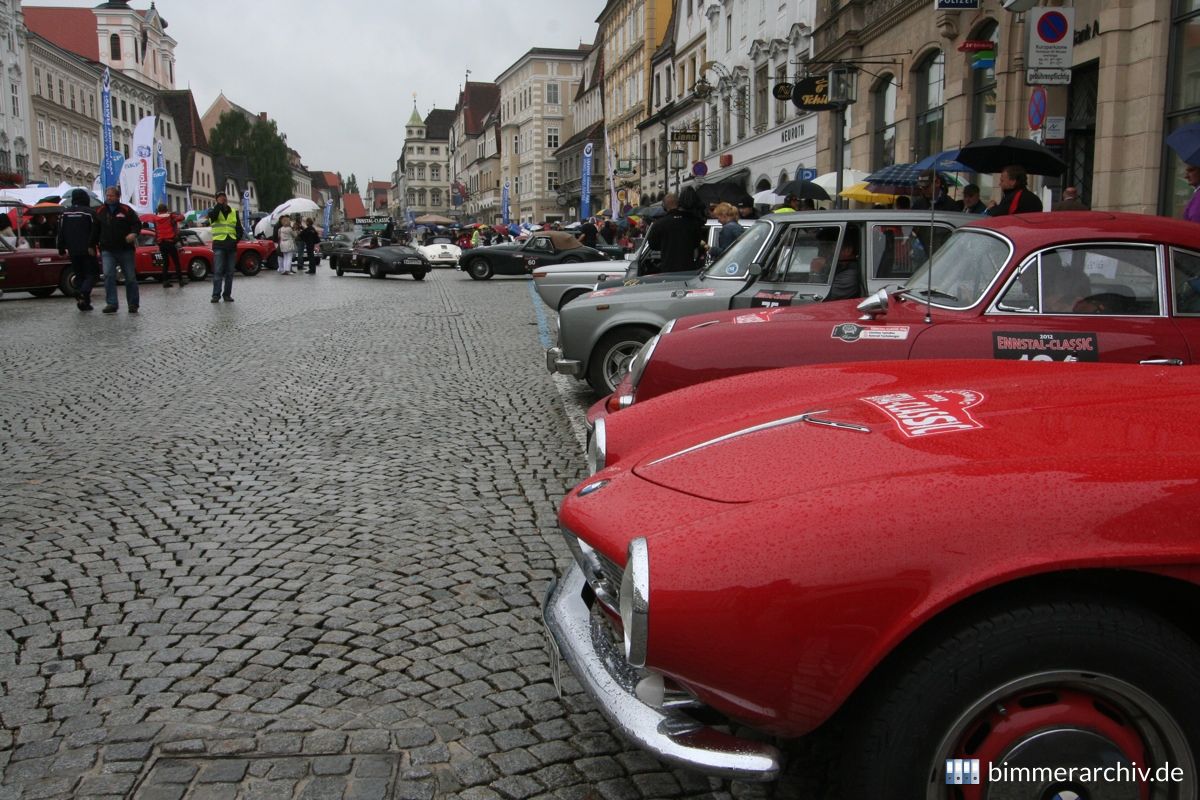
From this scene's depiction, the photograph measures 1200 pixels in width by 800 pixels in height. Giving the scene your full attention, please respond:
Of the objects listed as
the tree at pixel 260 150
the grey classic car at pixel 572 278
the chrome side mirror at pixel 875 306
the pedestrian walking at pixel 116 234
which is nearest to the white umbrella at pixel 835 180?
the grey classic car at pixel 572 278

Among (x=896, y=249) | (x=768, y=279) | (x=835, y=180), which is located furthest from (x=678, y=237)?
(x=835, y=180)

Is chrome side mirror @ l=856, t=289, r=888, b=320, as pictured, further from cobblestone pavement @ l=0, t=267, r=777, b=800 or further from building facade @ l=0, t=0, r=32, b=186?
building facade @ l=0, t=0, r=32, b=186

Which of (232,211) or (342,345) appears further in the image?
(232,211)

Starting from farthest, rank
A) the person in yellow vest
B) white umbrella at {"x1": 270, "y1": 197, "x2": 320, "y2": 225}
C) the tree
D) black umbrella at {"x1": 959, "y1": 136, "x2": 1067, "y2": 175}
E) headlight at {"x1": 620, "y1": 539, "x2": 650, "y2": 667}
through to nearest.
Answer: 1. the tree
2. white umbrella at {"x1": 270, "y1": 197, "x2": 320, "y2": 225}
3. the person in yellow vest
4. black umbrella at {"x1": 959, "y1": 136, "x2": 1067, "y2": 175}
5. headlight at {"x1": 620, "y1": 539, "x2": 650, "y2": 667}

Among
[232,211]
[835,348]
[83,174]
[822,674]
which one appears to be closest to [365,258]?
[232,211]

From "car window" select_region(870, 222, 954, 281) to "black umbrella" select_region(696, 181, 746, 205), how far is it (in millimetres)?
10782

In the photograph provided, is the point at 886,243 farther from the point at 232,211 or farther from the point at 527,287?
the point at 527,287

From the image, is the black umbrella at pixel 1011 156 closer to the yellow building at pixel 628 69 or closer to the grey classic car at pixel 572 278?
the grey classic car at pixel 572 278

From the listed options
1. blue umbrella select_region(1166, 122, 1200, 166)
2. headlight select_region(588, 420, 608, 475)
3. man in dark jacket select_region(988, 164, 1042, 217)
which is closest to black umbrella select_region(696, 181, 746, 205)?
man in dark jacket select_region(988, 164, 1042, 217)

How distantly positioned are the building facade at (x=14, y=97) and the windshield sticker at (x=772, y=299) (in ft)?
206

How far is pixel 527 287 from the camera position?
81.4ft

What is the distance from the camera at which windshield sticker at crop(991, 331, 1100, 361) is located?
179 inches

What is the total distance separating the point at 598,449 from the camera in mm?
3334

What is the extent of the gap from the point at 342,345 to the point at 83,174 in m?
74.3
